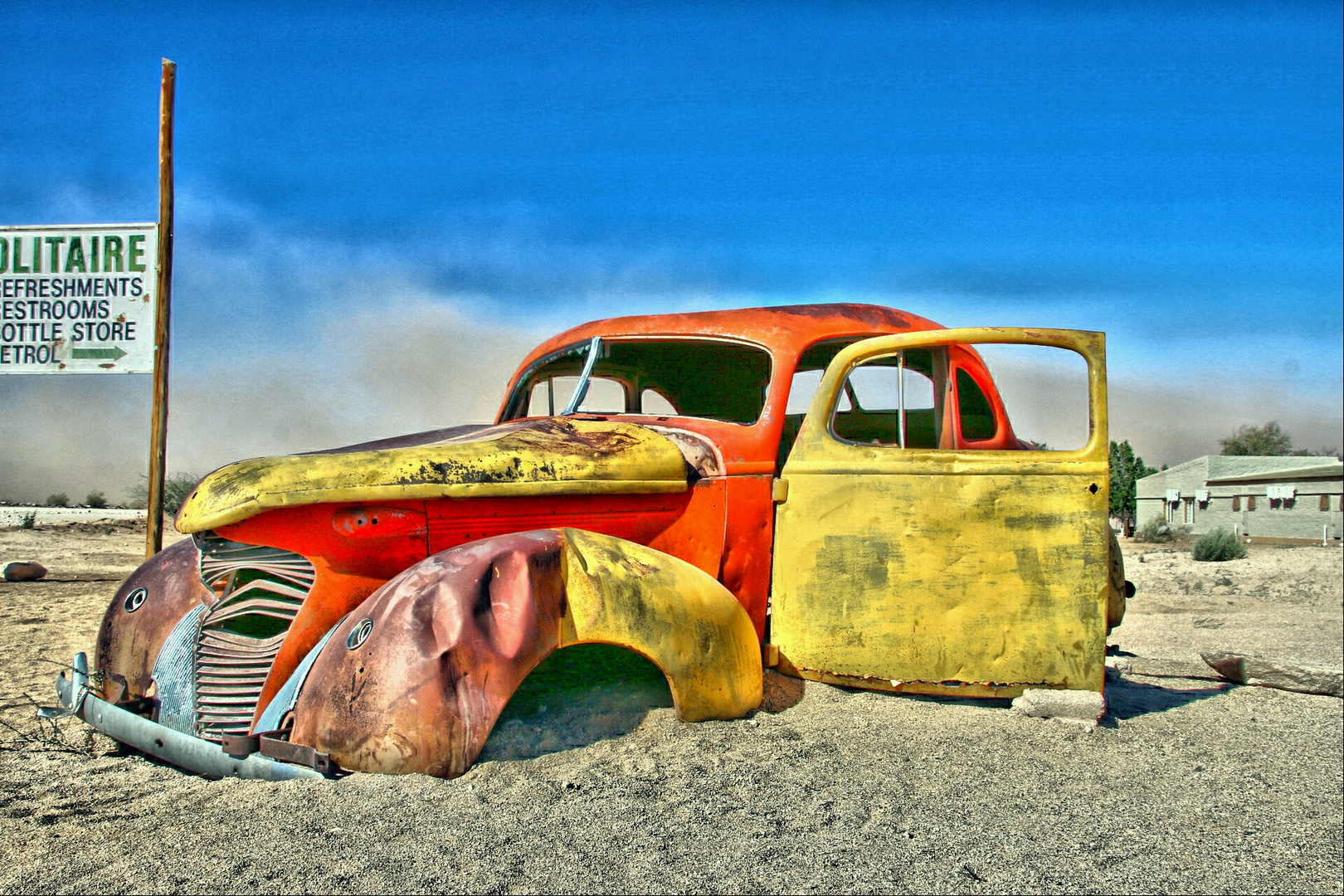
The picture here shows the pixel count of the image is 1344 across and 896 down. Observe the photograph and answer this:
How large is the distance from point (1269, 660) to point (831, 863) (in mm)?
4230

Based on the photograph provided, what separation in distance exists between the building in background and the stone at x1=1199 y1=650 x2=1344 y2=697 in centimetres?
2599

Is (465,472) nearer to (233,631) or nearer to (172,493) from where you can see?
(233,631)

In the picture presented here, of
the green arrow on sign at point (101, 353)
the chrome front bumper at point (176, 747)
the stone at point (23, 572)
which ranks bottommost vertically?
the stone at point (23, 572)

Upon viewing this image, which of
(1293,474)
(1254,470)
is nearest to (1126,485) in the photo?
(1254,470)

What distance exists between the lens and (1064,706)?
3414 millimetres

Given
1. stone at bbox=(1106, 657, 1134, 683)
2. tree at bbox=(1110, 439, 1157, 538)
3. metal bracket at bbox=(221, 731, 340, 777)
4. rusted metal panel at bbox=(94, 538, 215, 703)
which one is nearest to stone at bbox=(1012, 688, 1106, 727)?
stone at bbox=(1106, 657, 1134, 683)

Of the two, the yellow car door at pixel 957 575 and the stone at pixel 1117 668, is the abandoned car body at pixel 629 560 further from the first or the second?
the stone at pixel 1117 668

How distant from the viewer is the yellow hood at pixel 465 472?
9.36 feet

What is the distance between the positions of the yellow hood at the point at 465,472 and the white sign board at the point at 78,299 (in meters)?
4.37

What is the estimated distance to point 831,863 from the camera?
217cm

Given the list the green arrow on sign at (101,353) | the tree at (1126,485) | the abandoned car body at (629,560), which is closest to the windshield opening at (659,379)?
the abandoned car body at (629,560)

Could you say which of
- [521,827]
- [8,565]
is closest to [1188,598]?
[521,827]

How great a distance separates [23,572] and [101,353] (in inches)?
149

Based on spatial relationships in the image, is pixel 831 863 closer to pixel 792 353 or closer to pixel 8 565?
pixel 792 353
